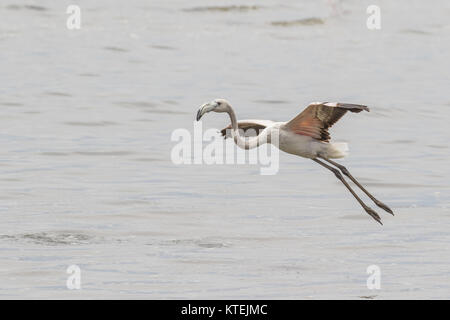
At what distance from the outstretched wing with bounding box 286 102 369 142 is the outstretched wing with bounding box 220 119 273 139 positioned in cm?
52

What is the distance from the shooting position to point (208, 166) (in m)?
20.6

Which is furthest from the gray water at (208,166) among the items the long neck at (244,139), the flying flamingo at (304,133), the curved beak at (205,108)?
the curved beak at (205,108)

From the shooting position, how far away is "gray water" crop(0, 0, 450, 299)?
13.3 meters

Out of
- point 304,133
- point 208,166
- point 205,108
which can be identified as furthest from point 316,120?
point 208,166

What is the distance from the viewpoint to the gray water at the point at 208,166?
1331cm

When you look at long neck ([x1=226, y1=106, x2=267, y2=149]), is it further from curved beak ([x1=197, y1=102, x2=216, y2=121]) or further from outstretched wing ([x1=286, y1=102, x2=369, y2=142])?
curved beak ([x1=197, y1=102, x2=216, y2=121])

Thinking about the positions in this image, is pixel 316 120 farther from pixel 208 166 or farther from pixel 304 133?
pixel 208 166

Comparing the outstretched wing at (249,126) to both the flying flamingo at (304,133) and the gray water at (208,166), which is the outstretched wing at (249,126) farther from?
the gray water at (208,166)

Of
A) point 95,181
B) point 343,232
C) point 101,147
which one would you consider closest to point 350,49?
point 101,147

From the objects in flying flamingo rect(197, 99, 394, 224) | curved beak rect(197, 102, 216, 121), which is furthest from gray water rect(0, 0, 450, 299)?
curved beak rect(197, 102, 216, 121)

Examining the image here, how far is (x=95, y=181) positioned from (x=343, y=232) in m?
4.64

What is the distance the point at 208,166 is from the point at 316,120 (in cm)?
668

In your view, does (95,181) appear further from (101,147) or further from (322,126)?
(322,126)

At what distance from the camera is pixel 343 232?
15.5 meters
